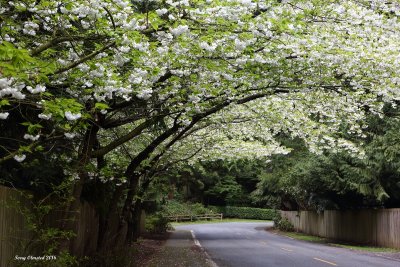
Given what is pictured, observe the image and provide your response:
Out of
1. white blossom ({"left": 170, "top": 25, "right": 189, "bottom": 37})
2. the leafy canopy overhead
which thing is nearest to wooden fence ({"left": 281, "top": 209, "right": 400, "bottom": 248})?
the leafy canopy overhead

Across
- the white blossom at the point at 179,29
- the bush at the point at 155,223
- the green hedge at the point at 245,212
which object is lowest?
the bush at the point at 155,223

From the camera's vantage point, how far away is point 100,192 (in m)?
13.0

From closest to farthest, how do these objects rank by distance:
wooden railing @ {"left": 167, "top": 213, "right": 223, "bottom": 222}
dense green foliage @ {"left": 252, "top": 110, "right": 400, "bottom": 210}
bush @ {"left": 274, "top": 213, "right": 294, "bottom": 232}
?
1. dense green foliage @ {"left": 252, "top": 110, "right": 400, "bottom": 210}
2. bush @ {"left": 274, "top": 213, "right": 294, "bottom": 232}
3. wooden railing @ {"left": 167, "top": 213, "right": 223, "bottom": 222}

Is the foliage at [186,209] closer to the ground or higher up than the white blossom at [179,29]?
closer to the ground

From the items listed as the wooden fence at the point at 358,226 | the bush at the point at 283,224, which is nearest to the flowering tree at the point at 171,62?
the wooden fence at the point at 358,226

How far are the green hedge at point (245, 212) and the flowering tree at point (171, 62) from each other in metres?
57.1

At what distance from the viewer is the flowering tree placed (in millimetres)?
6031

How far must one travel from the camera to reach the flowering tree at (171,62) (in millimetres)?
6031

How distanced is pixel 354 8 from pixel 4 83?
610cm

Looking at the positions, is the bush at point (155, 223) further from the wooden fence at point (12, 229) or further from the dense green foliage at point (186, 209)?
the dense green foliage at point (186, 209)

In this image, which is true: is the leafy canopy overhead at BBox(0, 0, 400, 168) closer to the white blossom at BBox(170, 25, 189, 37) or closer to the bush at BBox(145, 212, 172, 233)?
the white blossom at BBox(170, 25, 189, 37)

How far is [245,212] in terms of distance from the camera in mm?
68875

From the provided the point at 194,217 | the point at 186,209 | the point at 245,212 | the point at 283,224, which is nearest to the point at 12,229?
the point at 283,224

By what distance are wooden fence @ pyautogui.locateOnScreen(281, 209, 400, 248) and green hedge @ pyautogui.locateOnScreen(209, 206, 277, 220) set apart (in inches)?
1164
